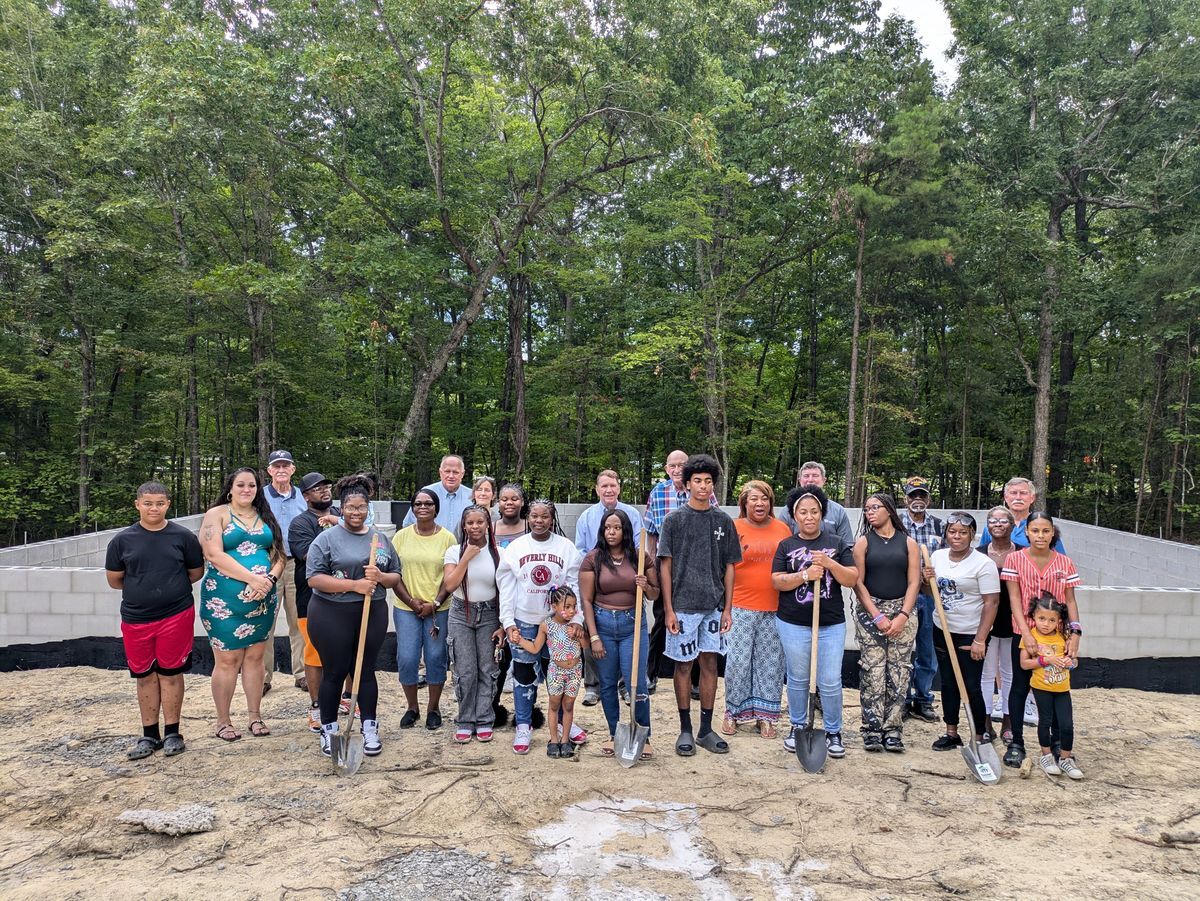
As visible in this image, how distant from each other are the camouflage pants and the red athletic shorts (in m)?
3.61

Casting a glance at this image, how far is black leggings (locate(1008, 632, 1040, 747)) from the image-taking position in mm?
3660

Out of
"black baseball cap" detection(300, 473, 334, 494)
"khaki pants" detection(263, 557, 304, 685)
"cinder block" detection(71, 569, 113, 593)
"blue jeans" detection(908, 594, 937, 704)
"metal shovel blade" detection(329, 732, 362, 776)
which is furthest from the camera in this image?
"cinder block" detection(71, 569, 113, 593)

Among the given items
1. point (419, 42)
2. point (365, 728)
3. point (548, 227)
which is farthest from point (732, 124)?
point (365, 728)

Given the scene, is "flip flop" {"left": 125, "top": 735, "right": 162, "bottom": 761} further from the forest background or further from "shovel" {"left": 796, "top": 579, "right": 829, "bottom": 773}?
the forest background

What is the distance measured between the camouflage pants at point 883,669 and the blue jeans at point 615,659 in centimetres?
123

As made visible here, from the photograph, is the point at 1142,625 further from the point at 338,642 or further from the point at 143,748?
the point at 143,748

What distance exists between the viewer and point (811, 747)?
3.64m

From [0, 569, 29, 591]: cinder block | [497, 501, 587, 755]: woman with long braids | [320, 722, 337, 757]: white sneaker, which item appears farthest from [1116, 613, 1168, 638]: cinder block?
[0, 569, 29, 591]: cinder block

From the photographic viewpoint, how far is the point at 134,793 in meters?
3.31

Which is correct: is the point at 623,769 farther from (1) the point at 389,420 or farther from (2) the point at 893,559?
(1) the point at 389,420

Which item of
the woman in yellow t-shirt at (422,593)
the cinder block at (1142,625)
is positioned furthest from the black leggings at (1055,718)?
the woman in yellow t-shirt at (422,593)

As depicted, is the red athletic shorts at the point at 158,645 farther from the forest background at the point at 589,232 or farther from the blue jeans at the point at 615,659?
the forest background at the point at 589,232

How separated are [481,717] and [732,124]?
1447 cm

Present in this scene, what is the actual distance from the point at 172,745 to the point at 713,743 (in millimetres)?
2858
